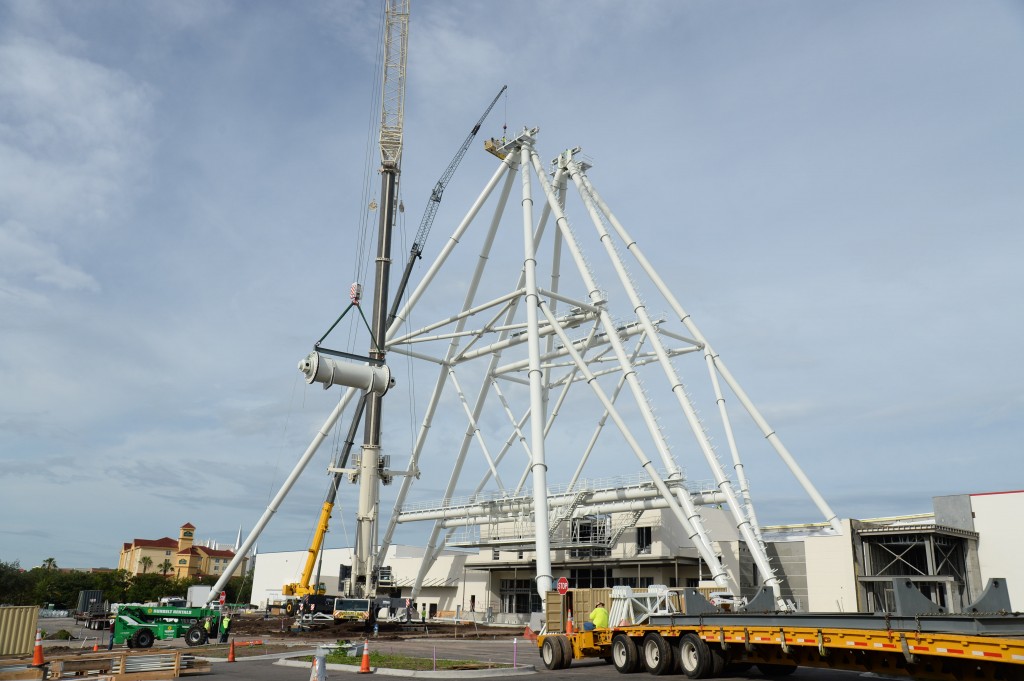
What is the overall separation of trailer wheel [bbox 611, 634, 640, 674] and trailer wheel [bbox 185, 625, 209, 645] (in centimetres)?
1818

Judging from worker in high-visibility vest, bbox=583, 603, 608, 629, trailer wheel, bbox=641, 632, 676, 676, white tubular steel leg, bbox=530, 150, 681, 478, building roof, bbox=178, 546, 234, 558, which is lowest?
trailer wheel, bbox=641, 632, 676, 676

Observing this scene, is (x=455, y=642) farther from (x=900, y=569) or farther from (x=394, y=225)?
(x=394, y=225)

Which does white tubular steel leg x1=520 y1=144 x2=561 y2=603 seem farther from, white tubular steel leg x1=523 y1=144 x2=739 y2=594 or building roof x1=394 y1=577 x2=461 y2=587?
building roof x1=394 y1=577 x2=461 y2=587

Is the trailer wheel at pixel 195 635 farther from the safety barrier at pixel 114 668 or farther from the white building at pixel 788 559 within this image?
the white building at pixel 788 559

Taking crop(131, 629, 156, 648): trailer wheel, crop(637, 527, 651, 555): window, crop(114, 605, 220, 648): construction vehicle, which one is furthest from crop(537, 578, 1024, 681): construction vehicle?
crop(637, 527, 651, 555): window

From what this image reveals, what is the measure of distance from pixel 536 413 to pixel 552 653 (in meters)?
13.1

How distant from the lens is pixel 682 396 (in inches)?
1385

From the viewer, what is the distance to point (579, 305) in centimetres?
4094

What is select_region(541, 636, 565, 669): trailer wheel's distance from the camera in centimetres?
2114

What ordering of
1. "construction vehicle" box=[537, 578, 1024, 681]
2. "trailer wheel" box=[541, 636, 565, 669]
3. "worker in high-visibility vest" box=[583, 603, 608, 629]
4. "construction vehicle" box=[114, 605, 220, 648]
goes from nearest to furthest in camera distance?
"construction vehicle" box=[537, 578, 1024, 681]
"worker in high-visibility vest" box=[583, 603, 608, 629]
"trailer wheel" box=[541, 636, 565, 669]
"construction vehicle" box=[114, 605, 220, 648]

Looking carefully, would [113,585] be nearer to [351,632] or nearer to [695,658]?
[351,632]

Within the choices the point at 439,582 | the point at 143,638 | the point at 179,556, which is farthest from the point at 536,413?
the point at 179,556

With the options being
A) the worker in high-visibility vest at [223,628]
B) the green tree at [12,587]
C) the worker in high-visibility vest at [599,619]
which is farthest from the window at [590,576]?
the green tree at [12,587]

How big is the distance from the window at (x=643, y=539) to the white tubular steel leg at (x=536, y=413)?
15755mm
